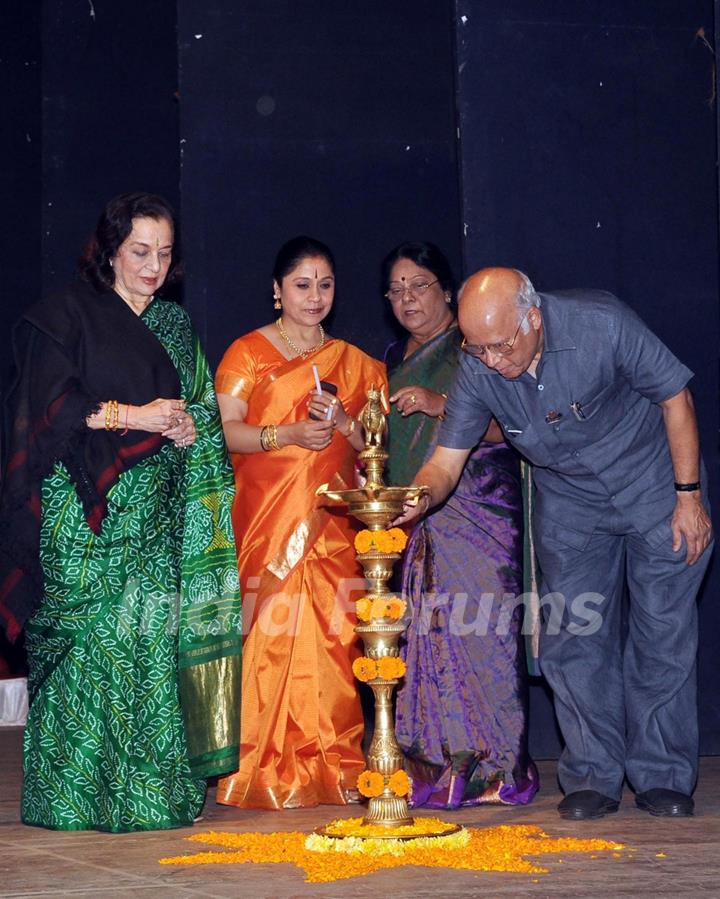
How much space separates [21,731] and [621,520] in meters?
3.22

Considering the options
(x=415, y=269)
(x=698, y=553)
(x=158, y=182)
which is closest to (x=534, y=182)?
(x=415, y=269)

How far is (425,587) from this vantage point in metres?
4.16

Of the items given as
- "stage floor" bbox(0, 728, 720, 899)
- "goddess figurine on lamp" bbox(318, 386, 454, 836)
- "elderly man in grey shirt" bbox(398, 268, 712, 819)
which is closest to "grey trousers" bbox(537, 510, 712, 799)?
"elderly man in grey shirt" bbox(398, 268, 712, 819)

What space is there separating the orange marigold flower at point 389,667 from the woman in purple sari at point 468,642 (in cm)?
86

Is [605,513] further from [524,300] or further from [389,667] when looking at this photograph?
[389,667]

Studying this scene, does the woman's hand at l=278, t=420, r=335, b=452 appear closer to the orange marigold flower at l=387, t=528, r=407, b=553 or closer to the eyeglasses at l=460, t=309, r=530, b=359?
the eyeglasses at l=460, t=309, r=530, b=359

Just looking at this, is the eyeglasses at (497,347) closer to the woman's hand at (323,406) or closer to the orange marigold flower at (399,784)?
the woman's hand at (323,406)

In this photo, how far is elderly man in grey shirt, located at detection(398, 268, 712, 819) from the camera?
3721 mm

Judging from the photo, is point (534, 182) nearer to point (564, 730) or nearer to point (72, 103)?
point (564, 730)

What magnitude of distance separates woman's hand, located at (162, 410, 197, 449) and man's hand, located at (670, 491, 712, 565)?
1334 millimetres

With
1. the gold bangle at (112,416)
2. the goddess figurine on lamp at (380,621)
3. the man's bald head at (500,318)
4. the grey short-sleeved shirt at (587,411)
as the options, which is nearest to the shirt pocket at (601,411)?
the grey short-sleeved shirt at (587,411)

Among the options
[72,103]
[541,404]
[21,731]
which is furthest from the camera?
[72,103]

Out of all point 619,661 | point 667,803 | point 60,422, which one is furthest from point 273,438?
point 667,803

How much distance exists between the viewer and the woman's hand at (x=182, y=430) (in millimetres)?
3832
